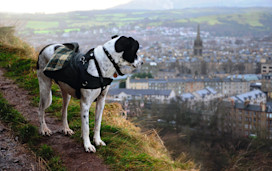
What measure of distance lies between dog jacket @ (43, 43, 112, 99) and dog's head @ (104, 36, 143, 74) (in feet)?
0.77

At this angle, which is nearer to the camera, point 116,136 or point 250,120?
point 116,136

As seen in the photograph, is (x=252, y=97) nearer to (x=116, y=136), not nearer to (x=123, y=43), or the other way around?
(x=116, y=136)

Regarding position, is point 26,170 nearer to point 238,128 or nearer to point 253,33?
point 238,128

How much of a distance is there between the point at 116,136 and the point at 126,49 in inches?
52.3

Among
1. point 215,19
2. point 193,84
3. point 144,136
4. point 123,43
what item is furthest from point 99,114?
point 215,19

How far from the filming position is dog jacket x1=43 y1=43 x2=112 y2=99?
3.28 m

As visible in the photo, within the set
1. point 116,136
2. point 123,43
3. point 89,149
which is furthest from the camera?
point 116,136

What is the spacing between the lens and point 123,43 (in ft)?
10.5

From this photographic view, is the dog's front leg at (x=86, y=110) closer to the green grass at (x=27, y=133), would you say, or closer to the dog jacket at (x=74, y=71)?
the dog jacket at (x=74, y=71)

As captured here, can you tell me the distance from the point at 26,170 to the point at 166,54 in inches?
2854

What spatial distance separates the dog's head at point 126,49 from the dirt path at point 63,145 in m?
1.02

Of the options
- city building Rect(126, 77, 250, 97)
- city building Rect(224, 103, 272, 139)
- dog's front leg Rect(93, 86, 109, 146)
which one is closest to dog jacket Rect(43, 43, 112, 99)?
dog's front leg Rect(93, 86, 109, 146)

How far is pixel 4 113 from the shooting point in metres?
4.24

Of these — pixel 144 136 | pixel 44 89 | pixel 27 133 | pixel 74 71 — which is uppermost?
pixel 74 71
